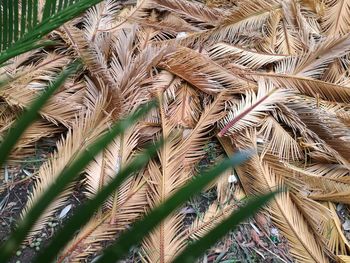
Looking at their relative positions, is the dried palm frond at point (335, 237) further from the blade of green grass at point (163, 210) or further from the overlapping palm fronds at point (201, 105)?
the blade of green grass at point (163, 210)

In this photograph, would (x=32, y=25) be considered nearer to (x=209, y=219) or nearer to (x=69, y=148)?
(x=69, y=148)

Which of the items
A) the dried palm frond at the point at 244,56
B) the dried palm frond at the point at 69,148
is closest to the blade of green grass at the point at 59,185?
the dried palm frond at the point at 69,148

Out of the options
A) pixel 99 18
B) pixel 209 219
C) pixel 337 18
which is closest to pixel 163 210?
pixel 209 219

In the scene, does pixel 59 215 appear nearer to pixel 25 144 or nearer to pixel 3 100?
pixel 25 144

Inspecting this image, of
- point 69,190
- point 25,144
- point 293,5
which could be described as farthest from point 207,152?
point 293,5

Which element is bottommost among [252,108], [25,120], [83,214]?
[83,214]

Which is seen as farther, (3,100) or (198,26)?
(198,26)
